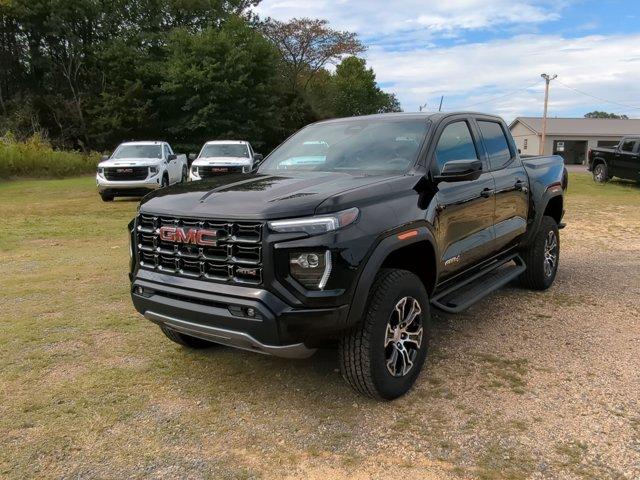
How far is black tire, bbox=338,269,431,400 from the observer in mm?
3254

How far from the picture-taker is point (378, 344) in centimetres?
328

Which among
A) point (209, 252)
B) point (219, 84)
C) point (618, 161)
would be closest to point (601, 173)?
point (618, 161)

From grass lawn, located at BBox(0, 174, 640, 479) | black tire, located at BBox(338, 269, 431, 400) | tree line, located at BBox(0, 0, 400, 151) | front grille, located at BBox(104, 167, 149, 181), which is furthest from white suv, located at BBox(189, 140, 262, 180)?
tree line, located at BBox(0, 0, 400, 151)

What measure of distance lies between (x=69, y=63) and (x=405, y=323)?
40.3 meters

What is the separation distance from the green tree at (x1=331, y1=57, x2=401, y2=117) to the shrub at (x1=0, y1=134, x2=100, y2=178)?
128 feet

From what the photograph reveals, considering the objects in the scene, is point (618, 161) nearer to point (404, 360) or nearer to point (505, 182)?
point (505, 182)

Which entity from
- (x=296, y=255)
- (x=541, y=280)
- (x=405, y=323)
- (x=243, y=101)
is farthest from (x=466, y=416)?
(x=243, y=101)

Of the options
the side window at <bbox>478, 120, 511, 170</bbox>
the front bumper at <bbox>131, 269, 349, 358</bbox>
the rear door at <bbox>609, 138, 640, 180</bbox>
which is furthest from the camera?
the rear door at <bbox>609, 138, 640, 180</bbox>

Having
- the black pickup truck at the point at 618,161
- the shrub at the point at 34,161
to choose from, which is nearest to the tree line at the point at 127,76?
the shrub at the point at 34,161

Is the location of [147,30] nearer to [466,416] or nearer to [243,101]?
[243,101]

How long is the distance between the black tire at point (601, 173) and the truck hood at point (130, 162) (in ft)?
52.4

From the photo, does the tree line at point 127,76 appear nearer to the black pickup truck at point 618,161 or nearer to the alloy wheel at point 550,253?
the black pickup truck at point 618,161

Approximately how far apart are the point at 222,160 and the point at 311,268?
46.1ft

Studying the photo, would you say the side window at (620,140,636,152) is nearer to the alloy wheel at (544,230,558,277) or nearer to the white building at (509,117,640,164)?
the alloy wheel at (544,230,558,277)
